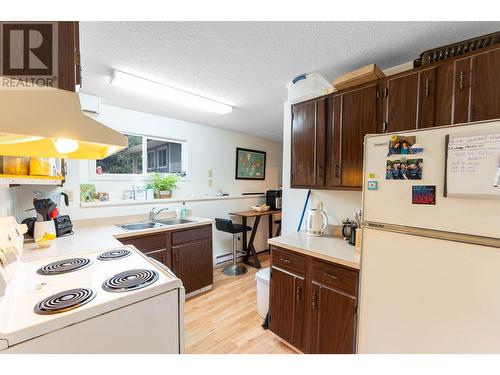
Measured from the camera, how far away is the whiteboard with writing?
86 cm

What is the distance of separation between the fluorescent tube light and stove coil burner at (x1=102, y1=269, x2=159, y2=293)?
1552 mm

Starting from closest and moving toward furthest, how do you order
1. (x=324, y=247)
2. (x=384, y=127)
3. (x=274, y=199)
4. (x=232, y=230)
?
(x=384, y=127) → (x=324, y=247) → (x=232, y=230) → (x=274, y=199)

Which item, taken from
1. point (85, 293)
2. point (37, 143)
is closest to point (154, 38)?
point (37, 143)

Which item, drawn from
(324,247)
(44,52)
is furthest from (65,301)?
(324,247)

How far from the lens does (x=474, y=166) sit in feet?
2.94

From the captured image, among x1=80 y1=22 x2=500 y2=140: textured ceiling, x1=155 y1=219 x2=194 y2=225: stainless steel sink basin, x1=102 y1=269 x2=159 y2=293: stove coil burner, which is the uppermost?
x1=80 y1=22 x2=500 y2=140: textured ceiling

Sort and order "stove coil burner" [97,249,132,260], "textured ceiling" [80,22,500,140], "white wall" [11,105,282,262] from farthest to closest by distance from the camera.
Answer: "white wall" [11,105,282,262] < "stove coil burner" [97,249,132,260] < "textured ceiling" [80,22,500,140]

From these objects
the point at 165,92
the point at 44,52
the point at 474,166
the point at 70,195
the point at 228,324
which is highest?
the point at 165,92

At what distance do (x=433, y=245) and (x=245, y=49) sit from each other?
1572 millimetres

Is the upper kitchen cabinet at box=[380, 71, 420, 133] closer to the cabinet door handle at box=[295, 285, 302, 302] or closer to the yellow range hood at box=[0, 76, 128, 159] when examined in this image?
the cabinet door handle at box=[295, 285, 302, 302]

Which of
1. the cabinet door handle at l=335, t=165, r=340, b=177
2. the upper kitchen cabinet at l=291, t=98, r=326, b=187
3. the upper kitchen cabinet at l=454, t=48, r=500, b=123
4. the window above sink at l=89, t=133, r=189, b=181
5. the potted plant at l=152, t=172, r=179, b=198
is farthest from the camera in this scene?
the potted plant at l=152, t=172, r=179, b=198

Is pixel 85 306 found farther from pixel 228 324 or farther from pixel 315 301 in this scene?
pixel 228 324

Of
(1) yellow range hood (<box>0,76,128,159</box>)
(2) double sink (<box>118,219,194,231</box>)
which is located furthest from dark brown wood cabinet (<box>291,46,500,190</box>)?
(2) double sink (<box>118,219,194,231</box>)
